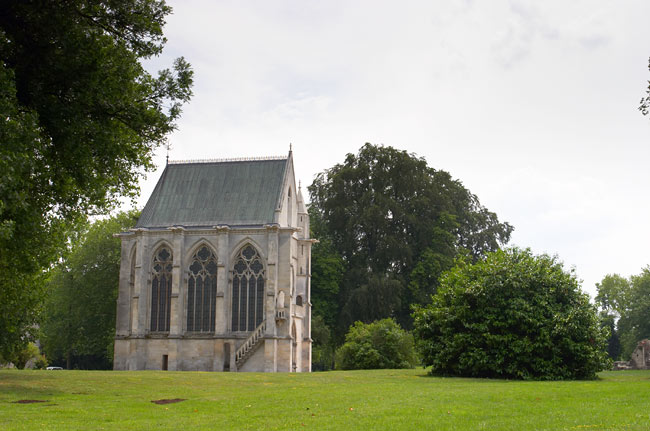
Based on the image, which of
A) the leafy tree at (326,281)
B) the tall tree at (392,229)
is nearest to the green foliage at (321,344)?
the leafy tree at (326,281)

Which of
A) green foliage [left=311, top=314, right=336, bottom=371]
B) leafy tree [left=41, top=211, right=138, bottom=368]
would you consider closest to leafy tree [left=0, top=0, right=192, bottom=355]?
green foliage [left=311, top=314, right=336, bottom=371]

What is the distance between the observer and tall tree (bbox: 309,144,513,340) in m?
53.2

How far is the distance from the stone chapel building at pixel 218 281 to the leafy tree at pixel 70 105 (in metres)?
22.5

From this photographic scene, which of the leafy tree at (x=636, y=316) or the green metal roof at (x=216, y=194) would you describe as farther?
the leafy tree at (x=636, y=316)

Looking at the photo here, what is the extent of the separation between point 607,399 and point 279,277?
29277 millimetres

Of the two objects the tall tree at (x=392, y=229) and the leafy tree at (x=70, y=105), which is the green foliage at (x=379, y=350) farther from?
the leafy tree at (x=70, y=105)

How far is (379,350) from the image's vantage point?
40250 millimetres

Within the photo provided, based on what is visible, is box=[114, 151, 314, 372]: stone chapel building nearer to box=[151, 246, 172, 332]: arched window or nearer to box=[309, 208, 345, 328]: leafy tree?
box=[151, 246, 172, 332]: arched window

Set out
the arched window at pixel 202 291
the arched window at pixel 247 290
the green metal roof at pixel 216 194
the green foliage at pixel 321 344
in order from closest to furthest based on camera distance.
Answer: the arched window at pixel 247 290 → the arched window at pixel 202 291 → the green metal roof at pixel 216 194 → the green foliage at pixel 321 344

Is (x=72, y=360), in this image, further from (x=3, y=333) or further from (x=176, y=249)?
(x=3, y=333)

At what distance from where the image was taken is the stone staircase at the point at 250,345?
4191 centimetres

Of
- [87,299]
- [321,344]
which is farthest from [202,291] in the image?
[87,299]

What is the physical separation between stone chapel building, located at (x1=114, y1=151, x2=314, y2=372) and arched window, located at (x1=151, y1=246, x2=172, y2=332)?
0.07 m

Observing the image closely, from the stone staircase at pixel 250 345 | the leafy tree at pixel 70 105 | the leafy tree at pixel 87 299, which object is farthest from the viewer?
the leafy tree at pixel 87 299
